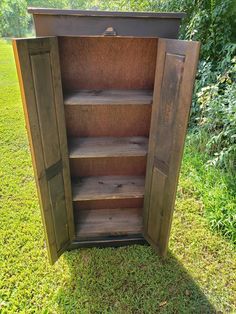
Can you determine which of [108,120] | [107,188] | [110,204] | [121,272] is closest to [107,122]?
[108,120]

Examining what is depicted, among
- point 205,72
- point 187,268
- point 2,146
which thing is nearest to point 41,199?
point 187,268

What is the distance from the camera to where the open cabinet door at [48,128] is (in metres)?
1.08

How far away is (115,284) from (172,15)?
5.41ft

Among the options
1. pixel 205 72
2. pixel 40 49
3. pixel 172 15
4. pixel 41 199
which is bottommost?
pixel 41 199

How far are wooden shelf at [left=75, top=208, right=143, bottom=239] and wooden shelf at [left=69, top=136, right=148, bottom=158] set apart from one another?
67 cm

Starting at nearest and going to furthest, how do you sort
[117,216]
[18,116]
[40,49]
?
[40,49] → [117,216] → [18,116]

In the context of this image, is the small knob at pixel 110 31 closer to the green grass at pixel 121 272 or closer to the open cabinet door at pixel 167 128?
the open cabinet door at pixel 167 128

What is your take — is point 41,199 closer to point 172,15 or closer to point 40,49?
point 40,49

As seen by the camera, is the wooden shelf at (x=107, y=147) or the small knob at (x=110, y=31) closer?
the small knob at (x=110, y=31)

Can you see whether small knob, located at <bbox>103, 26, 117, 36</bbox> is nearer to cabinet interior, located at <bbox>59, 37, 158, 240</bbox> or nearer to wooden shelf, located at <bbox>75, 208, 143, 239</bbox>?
cabinet interior, located at <bbox>59, 37, 158, 240</bbox>

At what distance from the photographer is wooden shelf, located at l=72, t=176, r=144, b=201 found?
66.2 inches

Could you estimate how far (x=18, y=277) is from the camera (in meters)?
1.65

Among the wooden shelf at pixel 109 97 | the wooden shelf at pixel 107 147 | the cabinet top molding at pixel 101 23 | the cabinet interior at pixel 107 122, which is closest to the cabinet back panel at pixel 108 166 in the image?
the cabinet interior at pixel 107 122

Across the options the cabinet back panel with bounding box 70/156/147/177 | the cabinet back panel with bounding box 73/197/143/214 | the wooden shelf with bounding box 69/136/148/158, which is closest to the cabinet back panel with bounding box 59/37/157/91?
the wooden shelf with bounding box 69/136/148/158
